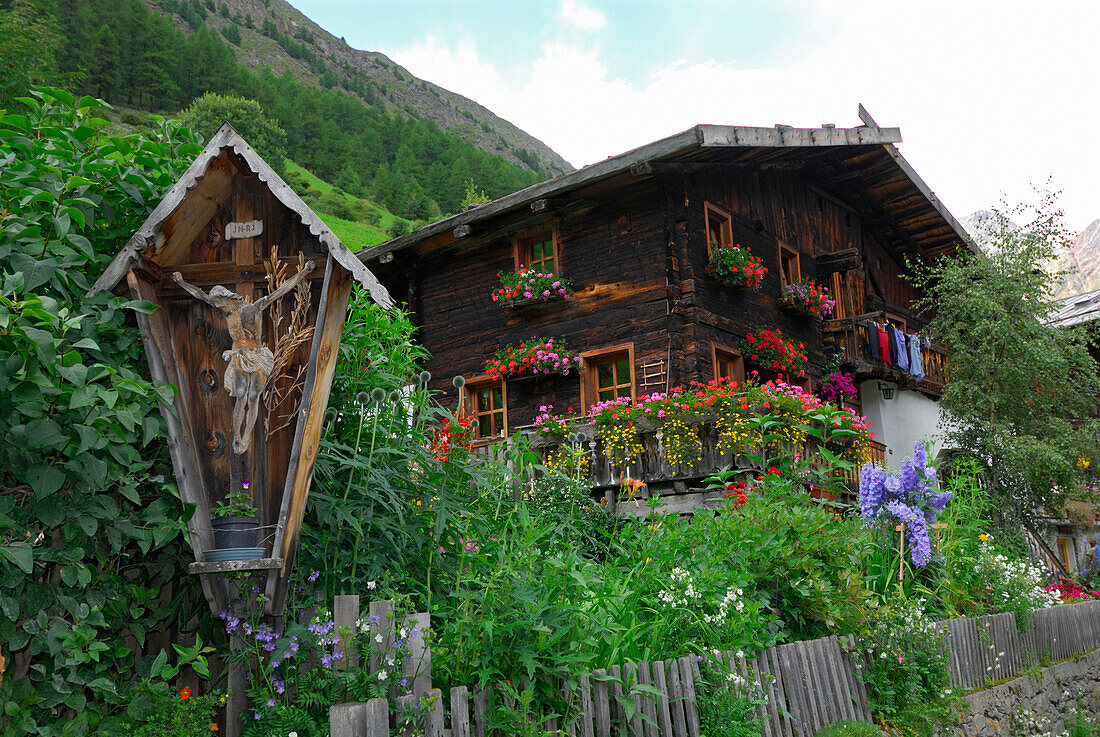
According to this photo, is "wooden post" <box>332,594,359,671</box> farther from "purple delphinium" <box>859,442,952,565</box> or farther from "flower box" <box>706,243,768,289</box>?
"flower box" <box>706,243,768,289</box>

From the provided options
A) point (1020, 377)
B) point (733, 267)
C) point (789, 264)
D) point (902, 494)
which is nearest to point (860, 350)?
point (789, 264)

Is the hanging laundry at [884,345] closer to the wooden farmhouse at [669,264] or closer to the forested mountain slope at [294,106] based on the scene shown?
the wooden farmhouse at [669,264]

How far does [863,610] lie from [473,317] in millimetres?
9989

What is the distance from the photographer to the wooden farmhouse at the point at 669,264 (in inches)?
476

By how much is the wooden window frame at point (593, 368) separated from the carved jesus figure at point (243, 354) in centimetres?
897

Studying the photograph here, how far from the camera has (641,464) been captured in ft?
32.4

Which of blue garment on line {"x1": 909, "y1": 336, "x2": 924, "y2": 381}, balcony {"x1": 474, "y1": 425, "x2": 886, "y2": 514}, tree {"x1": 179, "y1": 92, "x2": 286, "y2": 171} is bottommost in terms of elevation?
balcony {"x1": 474, "y1": 425, "x2": 886, "y2": 514}

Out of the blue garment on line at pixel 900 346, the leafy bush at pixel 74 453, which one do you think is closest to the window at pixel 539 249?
the blue garment on line at pixel 900 346

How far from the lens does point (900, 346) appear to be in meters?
16.1

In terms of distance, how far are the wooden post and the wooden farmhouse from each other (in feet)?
29.5

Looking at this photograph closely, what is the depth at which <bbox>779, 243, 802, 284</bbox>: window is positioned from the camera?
A: 14828 mm

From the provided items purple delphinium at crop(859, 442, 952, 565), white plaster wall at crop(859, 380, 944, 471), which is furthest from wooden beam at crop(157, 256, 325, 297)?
white plaster wall at crop(859, 380, 944, 471)

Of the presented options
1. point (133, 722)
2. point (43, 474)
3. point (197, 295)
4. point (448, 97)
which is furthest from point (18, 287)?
point (448, 97)

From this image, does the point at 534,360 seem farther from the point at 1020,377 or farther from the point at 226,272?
the point at 226,272
